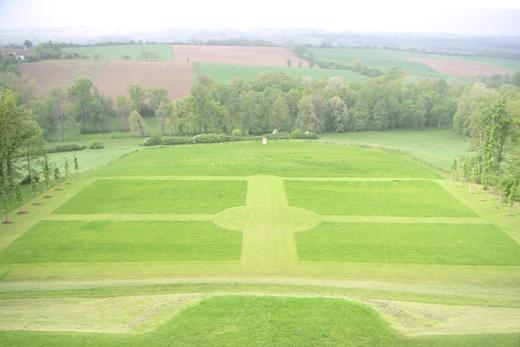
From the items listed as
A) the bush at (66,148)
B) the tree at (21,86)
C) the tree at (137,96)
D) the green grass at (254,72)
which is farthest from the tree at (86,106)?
A: the green grass at (254,72)

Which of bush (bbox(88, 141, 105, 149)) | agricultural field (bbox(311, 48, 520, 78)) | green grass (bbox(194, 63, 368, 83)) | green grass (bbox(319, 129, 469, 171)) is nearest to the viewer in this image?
green grass (bbox(319, 129, 469, 171))

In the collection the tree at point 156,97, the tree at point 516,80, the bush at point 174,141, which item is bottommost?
the bush at point 174,141

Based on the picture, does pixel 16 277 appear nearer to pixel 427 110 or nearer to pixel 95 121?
pixel 95 121

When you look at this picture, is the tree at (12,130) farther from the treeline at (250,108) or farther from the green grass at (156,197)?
the treeline at (250,108)

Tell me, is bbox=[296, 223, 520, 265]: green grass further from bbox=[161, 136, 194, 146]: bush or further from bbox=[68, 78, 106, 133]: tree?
bbox=[68, 78, 106, 133]: tree

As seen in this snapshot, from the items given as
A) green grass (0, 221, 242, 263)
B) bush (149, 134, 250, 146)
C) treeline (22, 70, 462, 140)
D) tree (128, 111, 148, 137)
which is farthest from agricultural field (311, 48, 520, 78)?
green grass (0, 221, 242, 263)

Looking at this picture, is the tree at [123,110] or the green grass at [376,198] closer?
the green grass at [376,198]
